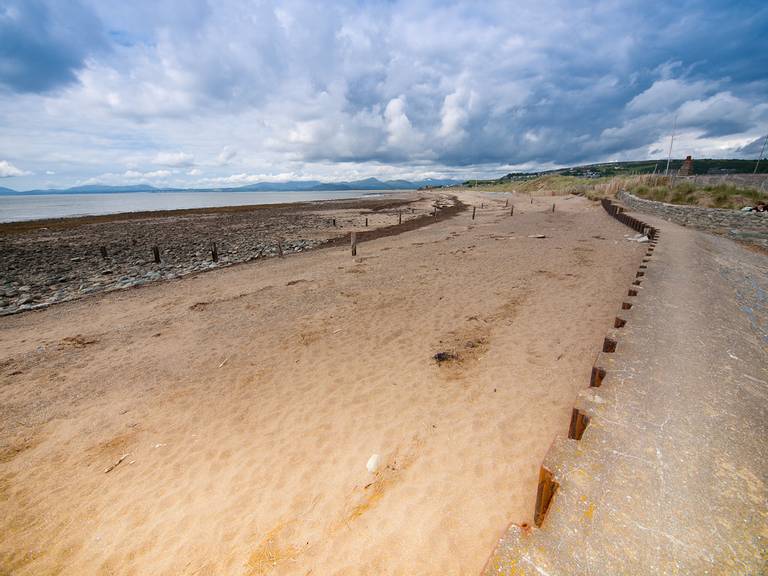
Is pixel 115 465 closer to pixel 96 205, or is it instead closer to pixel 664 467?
pixel 664 467

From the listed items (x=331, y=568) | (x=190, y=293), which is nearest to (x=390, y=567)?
(x=331, y=568)

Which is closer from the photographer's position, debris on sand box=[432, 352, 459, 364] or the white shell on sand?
the white shell on sand

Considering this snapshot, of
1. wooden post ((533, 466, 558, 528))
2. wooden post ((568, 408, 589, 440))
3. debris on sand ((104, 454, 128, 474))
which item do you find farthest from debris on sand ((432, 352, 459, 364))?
debris on sand ((104, 454, 128, 474))

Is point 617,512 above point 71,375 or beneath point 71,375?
above

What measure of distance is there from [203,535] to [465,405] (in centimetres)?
382

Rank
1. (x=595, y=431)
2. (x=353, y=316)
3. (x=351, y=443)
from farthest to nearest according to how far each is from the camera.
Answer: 1. (x=353, y=316)
2. (x=351, y=443)
3. (x=595, y=431)

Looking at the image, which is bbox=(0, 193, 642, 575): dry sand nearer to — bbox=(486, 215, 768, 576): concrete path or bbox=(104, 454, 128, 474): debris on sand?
bbox=(104, 454, 128, 474): debris on sand

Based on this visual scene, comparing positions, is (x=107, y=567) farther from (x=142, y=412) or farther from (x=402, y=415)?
(x=402, y=415)

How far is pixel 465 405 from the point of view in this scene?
208 inches

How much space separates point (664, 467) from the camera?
2877 mm

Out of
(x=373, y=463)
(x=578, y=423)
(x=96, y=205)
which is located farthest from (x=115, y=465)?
(x=96, y=205)

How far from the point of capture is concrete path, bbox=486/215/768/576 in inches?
83.7

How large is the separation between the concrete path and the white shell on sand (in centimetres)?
229

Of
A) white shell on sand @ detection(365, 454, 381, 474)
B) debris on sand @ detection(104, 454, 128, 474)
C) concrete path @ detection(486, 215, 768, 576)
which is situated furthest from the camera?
debris on sand @ detection(104, 454, 128, 474)
